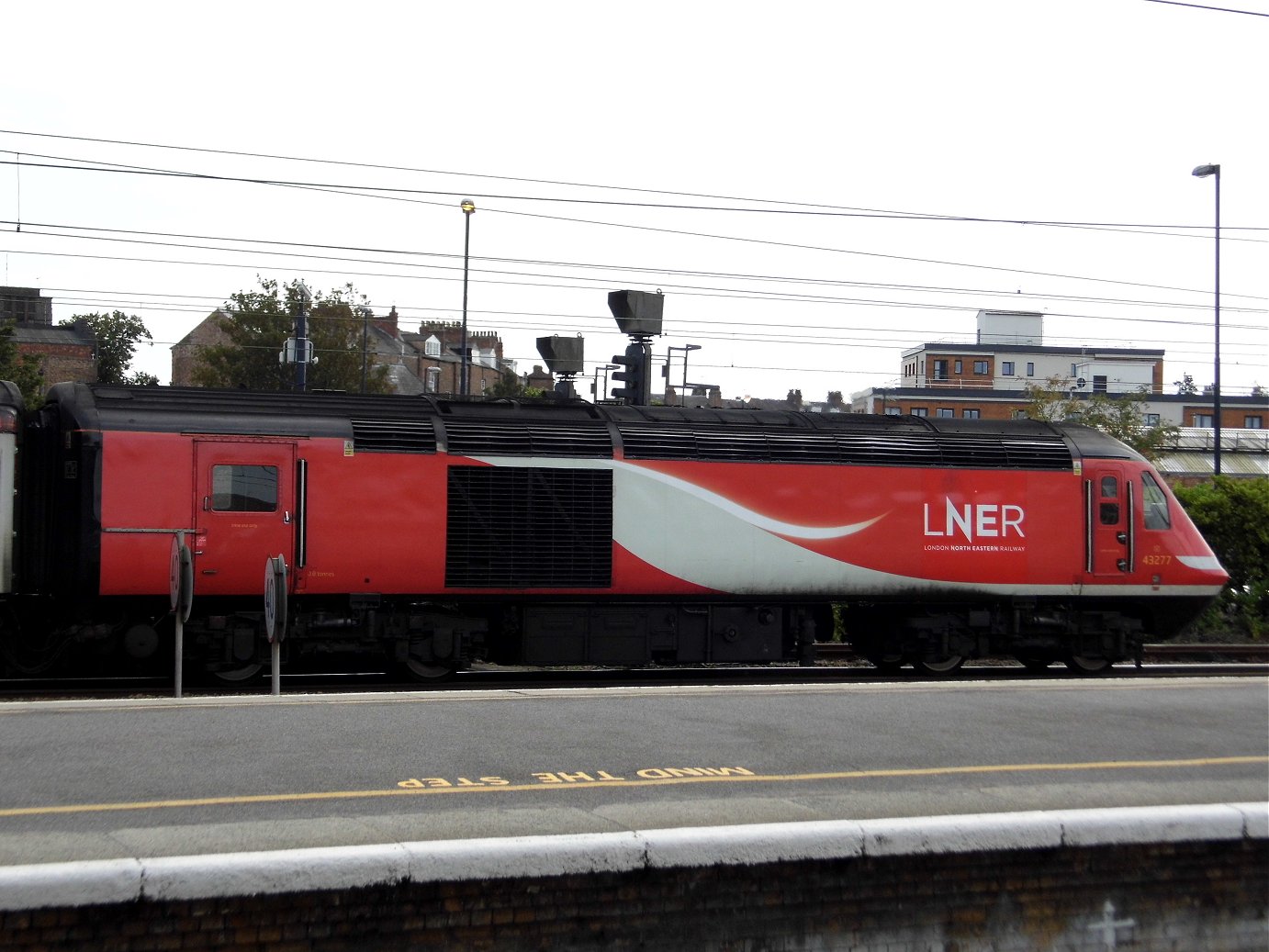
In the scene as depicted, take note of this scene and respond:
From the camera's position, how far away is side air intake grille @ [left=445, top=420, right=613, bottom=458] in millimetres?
15750

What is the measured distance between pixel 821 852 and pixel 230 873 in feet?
9.89

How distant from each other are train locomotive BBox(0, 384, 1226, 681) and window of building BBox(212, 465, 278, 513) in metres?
0.03

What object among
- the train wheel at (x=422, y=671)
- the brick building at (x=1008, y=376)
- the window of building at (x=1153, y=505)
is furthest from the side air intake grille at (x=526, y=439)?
the brick building at (x=1008, y=376)

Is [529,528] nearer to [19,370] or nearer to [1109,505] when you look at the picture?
[1109,505]

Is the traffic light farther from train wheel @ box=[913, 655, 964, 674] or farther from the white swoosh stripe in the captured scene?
the white swoosh stripe

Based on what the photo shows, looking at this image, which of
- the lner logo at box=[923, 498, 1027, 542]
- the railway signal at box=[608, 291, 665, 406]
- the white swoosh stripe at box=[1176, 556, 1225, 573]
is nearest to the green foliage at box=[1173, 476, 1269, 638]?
the white swoosh stripe at box=[1176, 556, 1225, 573]

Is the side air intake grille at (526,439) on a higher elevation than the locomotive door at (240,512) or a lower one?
higher

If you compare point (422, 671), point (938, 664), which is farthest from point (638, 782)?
point (938, 664)

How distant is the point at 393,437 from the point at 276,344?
131 ft

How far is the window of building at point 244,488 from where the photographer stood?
14.7m

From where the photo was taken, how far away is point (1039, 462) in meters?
18.1

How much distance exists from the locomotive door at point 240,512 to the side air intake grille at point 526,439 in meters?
2.07

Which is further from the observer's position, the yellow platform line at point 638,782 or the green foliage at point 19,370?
the green foliage at point 19,370

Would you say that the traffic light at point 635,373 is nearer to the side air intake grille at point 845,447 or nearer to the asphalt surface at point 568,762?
the side air intake grille at point 845,447
